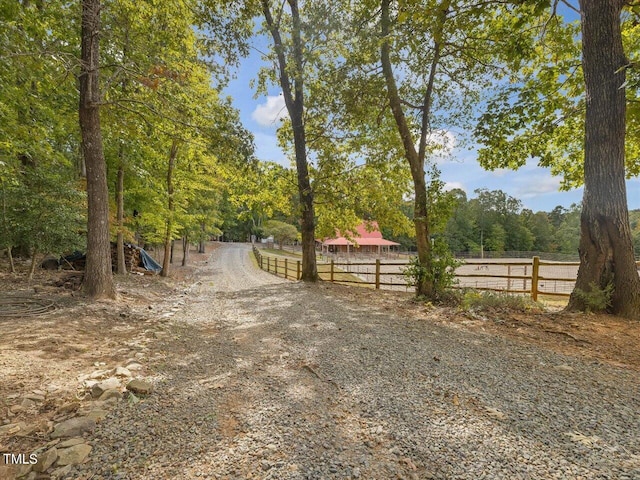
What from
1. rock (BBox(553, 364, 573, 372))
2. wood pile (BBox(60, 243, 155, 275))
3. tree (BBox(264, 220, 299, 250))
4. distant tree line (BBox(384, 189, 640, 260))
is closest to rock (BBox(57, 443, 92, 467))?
rock (BBox(553, 364, 573, 372))

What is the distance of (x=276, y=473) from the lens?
1663 millimetres

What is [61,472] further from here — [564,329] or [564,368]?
[564,329]

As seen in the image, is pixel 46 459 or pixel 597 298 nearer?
pixel 46 459

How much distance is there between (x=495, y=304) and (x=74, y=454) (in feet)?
19.2

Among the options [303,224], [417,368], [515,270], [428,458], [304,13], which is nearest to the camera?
[428,458]

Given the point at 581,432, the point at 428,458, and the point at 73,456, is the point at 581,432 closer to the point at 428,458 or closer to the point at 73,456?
the point at 428,458

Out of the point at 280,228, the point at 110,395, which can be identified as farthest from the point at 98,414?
the point at 280,228

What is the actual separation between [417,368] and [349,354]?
2.50ft

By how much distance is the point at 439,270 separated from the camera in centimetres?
618

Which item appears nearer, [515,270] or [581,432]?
[581,432]

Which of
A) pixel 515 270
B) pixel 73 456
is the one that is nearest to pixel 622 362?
pixel 73 456

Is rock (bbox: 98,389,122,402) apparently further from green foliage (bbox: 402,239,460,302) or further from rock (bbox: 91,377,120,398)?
green foliage (bbox: 402,239,460,302)

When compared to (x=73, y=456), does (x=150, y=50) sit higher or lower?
higher

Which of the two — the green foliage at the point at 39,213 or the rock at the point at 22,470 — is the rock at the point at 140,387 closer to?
the rock at the point at 22,470
